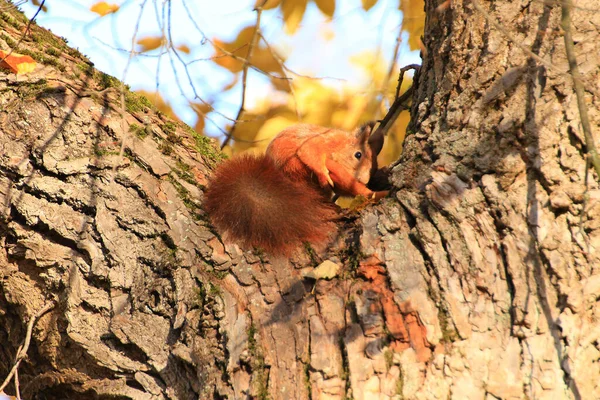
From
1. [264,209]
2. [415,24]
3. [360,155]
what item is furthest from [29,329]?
[415,24]

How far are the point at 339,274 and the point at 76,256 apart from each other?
77cm

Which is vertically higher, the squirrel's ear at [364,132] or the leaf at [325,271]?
the squirrel's ear at [364,132]

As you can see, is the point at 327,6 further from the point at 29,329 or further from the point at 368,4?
the point at 29,329

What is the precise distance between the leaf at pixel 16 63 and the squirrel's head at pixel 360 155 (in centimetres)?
114

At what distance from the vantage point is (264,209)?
76.7 inches

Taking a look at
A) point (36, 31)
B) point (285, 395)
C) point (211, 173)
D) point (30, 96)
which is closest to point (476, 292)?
point (285, 395)

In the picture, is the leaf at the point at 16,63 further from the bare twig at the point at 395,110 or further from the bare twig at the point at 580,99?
the bare twig at the point at 580,99

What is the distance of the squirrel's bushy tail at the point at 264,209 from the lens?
6.04 ft

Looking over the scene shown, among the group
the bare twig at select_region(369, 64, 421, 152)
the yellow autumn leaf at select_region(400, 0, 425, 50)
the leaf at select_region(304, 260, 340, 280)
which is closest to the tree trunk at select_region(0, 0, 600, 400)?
the leaf at select_region(304, 260, 340, 280)

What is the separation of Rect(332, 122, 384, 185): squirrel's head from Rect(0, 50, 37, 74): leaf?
1.14 m

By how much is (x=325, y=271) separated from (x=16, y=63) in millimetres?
1267

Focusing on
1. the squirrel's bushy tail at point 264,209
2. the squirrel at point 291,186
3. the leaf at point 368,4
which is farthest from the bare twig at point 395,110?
the squirrel's bushy tail at point 264,209

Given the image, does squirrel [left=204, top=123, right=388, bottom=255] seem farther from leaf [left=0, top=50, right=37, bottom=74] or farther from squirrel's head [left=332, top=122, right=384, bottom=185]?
leaf [left=0, top=50, right=37, bottom=74]

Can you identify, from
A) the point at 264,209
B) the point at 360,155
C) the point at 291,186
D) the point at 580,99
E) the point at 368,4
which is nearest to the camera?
the point at 580,99
